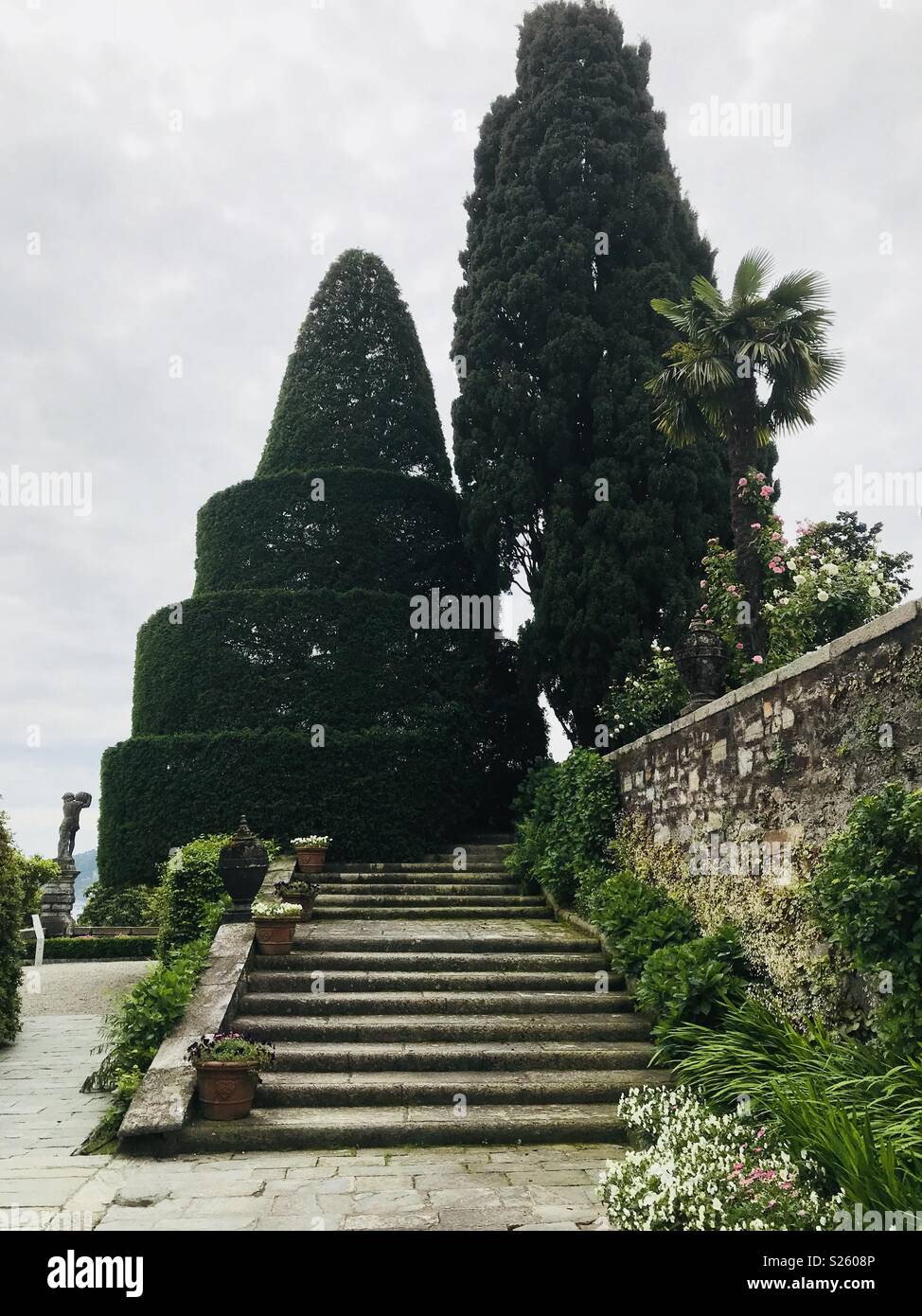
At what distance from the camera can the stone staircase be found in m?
5.57

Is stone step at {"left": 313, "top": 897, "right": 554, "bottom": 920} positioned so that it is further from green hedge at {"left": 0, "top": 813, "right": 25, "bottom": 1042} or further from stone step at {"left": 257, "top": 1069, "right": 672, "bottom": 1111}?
stone step at {"left": 257, "top": 1069, "right": 672, "bottom": 1111}

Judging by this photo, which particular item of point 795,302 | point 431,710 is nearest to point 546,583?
A: point 431,710

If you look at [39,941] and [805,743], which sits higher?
[805,743]

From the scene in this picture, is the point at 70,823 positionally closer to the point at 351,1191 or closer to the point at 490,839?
the point at 490,839

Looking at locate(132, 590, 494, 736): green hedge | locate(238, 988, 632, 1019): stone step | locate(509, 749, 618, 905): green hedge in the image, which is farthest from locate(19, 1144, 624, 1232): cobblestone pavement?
locate(132, 590, 494, 736): green hedge

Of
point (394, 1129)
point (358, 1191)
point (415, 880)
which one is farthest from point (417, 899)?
point (358, 1191)

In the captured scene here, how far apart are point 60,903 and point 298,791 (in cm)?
623

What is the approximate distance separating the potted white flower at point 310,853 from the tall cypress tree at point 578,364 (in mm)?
3995

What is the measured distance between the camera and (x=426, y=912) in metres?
10.6

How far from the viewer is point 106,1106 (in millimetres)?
6227

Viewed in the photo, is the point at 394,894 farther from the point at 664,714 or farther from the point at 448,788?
the point at 664,714

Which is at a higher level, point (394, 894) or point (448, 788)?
point (448, 788)

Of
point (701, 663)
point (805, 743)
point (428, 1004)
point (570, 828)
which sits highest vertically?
point (701, 663)
